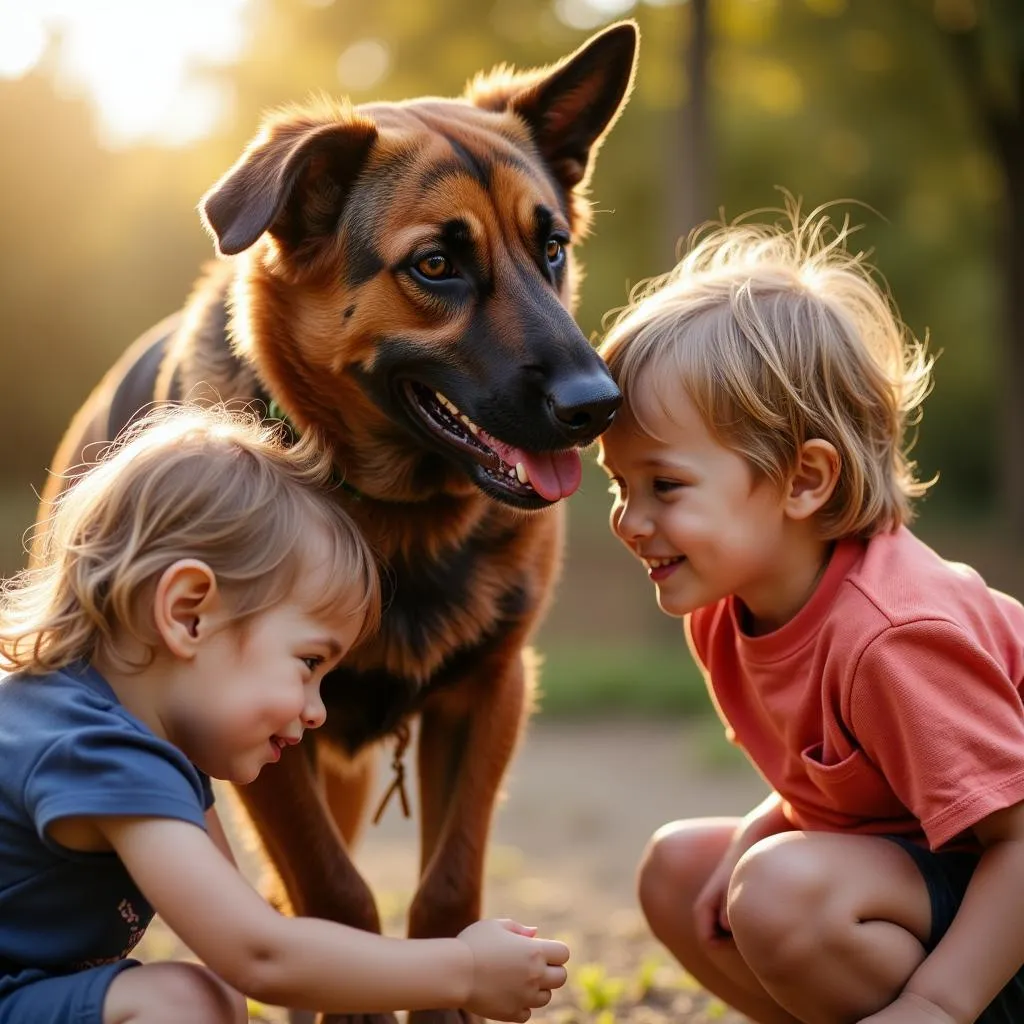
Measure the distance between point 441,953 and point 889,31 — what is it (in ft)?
38.2

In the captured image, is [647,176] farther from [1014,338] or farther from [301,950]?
[301,950]

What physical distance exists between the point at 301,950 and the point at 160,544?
680mm

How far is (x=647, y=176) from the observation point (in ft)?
53.6

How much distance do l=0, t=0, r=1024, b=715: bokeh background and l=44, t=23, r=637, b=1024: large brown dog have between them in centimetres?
557

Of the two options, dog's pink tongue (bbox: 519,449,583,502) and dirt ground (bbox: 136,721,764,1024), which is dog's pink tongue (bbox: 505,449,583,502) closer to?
dog's pink tongue (bbox: 519,449,583,502)

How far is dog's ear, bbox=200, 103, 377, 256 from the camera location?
2.65 m

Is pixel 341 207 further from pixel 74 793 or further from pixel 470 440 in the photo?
pixel 74 793

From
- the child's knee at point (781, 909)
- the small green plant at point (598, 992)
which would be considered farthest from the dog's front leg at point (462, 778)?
the child's knee at point (781, 909)

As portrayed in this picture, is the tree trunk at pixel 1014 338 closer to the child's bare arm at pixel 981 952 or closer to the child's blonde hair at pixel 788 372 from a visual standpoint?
the child's blonde hair at pixel 788 372

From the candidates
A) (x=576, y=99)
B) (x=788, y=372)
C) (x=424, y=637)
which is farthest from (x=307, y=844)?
(x=576, y=99)

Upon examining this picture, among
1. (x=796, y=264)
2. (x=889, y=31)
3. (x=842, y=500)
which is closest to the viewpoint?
(x=842, y=500)

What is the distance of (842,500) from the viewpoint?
102 inches

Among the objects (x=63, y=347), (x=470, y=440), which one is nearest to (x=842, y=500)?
Result: (x=470, y=440)

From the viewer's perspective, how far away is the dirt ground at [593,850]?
Answer: 3393 mm
